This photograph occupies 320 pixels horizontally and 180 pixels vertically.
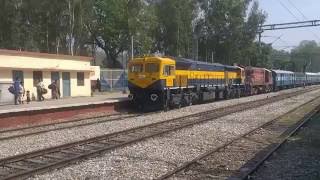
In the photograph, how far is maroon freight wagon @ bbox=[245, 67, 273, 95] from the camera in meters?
50.8

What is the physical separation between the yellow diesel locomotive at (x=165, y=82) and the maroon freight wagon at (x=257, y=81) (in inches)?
611

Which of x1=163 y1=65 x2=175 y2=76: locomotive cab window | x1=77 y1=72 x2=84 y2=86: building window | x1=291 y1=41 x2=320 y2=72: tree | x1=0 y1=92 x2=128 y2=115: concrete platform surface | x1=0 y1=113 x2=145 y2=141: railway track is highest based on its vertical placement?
x1=291 y1=41 x2=320 y2=72: tree

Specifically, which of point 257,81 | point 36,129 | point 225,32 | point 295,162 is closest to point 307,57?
point 225,32

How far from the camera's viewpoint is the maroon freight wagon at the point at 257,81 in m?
50.8

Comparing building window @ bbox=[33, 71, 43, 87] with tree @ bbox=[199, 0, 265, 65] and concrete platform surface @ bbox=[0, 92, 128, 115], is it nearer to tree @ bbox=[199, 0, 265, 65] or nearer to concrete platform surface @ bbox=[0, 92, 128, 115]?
concrete platform surface @ bbox=[0, 92, 128, 115]

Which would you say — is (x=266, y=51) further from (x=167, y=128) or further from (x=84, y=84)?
(x=167, y=128)

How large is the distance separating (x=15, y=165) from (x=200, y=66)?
2437 centimetres

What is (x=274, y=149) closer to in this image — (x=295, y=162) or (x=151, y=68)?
(x=295, y=162)

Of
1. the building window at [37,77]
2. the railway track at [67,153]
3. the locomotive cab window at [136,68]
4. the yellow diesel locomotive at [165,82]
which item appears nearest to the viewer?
the railway track at [67,153]

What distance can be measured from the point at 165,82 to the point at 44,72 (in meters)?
9.57

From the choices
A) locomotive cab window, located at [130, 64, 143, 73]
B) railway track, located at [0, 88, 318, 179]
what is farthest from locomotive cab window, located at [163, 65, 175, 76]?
railway track, located at [0, 88, 318, 179]

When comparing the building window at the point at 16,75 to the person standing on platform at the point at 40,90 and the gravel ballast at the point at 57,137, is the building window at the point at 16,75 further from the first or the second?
the gravel ballast at the point at 57,137

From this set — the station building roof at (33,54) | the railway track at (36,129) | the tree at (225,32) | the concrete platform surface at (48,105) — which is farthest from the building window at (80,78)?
the tree at (225,32)

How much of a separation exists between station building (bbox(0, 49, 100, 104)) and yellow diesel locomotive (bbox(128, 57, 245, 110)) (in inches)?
275
